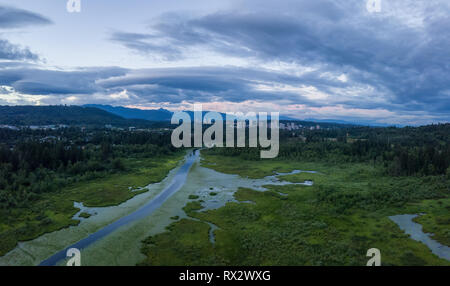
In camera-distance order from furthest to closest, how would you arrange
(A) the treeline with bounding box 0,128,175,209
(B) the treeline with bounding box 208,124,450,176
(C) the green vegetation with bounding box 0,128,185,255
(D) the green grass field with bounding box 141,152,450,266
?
(B) the treeline with bounding box 208,124,450,176, (A) the treeline with bounding box 0,128,175,209, (C) the green vegetation with bounding box 0,128,185,255, (D) the green grass field with bounding box 141,152,450,266

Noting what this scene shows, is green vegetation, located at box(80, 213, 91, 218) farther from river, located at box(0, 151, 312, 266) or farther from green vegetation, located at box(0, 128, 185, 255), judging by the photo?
green vegetation, located at box(0, 128, 185, 255)

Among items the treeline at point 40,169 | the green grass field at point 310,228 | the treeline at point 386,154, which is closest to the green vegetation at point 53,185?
the treeline at point 40,169

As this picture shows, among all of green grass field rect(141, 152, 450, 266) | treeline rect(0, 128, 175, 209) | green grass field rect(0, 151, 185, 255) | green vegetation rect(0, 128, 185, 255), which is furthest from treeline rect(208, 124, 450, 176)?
treeline rect(0, 128, 175, 209)

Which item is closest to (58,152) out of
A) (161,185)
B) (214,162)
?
(161,185)

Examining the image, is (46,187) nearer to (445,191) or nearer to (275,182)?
(275,182)

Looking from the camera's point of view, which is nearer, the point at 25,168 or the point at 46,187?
the point at 46,187

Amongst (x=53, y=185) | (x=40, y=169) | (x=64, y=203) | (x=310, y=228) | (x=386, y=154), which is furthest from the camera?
(x=386, y=154)

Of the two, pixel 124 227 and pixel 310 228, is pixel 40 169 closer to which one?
pixel 124 227

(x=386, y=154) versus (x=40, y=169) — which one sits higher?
(x=386, y=154)

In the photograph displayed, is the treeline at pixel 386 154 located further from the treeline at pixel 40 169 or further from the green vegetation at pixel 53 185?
the treeline at pixel 40 169

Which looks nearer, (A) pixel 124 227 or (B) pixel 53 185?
(A) pixel 124 227

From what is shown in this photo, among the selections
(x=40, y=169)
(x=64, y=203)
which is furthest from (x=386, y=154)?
(x=40, y=169)
